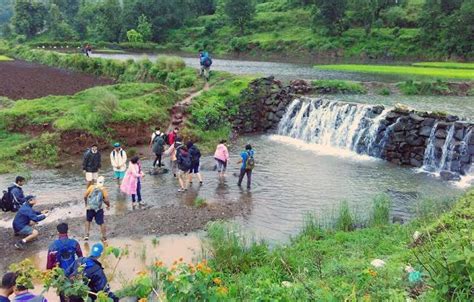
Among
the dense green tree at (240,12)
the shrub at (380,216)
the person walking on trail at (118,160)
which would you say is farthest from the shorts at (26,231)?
the dense green tree at (240,12)

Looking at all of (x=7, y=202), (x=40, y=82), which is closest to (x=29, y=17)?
(x=40, y=82)

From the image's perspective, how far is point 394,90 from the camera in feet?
107

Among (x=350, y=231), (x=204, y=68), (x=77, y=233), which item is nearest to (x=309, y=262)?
(x=350, y=231)

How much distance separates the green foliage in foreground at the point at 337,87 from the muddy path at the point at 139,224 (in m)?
18.3

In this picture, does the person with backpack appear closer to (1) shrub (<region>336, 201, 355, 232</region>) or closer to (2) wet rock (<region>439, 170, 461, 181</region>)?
(1) shrub (<region>336, 201, 355, 232</region>)

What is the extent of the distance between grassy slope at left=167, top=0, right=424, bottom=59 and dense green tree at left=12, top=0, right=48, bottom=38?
31021 millimetres

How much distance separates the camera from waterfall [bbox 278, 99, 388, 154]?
23.4 meters

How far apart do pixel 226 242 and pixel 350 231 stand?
3.82 meters

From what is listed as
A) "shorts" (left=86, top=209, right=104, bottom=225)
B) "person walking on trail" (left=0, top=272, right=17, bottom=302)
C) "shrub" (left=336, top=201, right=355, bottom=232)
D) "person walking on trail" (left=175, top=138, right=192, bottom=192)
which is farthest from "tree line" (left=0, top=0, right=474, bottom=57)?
"person walking on trail" (left=0, top=272, right=17, bottom=302)

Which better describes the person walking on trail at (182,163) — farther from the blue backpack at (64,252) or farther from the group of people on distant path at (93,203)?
the blue backpack at (64,252)

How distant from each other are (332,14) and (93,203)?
62937 mm

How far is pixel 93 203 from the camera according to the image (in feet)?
40.2

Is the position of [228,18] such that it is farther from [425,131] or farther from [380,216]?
[380,216]

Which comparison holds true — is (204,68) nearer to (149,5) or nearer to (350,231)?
(350,231)
